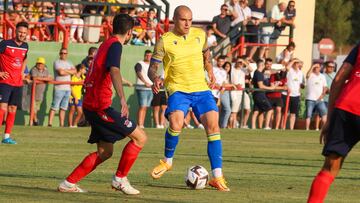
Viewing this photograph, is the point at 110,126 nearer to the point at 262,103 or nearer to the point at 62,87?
the point at 62,87

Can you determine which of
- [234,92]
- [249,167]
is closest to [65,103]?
[234,92]

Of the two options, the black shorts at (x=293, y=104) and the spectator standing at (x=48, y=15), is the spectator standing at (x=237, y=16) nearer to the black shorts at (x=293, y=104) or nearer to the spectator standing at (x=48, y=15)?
the black shorts at (x=293, y=104)

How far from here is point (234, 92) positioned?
31.0m

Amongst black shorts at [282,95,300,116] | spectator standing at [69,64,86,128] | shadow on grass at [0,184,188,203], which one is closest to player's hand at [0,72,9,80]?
shadow on grass at [0,184,188,203]

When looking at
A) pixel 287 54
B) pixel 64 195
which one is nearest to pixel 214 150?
pixel 64 195

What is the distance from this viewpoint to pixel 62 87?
28859mm

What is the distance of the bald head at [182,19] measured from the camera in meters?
14.1

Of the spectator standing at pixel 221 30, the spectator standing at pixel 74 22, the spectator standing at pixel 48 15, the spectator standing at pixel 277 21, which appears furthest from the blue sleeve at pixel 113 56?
the spectator standing at pixel 277 21

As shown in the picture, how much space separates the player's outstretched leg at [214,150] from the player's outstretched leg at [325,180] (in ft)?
12.0

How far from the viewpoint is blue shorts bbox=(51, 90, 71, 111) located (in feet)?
94.8

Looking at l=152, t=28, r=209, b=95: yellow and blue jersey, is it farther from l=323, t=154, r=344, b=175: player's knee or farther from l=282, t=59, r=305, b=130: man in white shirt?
l=282, t=59, r=305, b=130: man in white shirt

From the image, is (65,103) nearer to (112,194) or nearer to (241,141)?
(241,141)

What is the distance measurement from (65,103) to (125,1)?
5.22 m

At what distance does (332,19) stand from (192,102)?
63.2 metres
